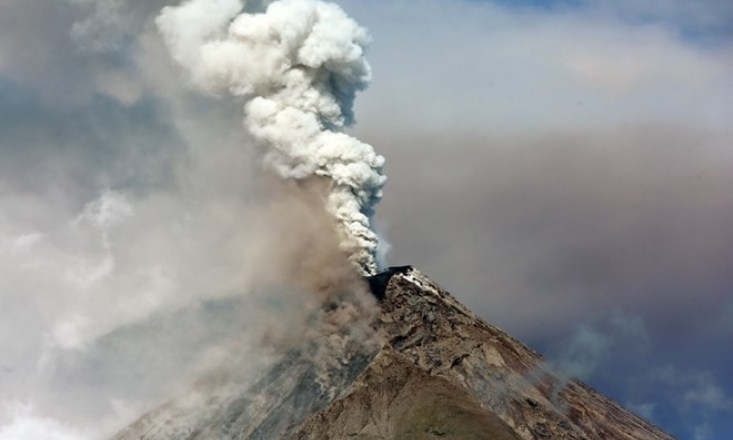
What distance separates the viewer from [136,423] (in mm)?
106938

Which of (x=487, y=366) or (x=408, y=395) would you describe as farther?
(x=487, y=366)

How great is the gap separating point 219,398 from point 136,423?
810 centimetres

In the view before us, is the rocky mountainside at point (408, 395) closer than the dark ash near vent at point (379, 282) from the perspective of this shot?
Yes

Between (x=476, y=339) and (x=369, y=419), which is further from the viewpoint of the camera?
(x=476, y=339)

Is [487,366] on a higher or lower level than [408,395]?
higher

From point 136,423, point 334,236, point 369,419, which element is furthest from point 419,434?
point 136,423

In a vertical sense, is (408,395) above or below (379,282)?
below

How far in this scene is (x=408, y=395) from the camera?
10062 cm

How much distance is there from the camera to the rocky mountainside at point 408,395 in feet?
321

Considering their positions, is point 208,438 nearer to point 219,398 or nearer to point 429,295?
point 219,398

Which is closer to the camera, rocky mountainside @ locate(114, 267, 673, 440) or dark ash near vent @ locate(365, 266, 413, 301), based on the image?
rocky mountainside @ locate(114, 267, 673, 440)

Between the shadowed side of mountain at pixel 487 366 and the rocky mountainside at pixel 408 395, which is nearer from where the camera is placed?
the rocky mountainside at pixel 408 395

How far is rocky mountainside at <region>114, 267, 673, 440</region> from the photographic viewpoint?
97938 mm

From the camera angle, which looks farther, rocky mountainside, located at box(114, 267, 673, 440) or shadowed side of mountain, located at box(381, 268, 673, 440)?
shadowed side of mountain, located at box(381, 268, 673, 440)
